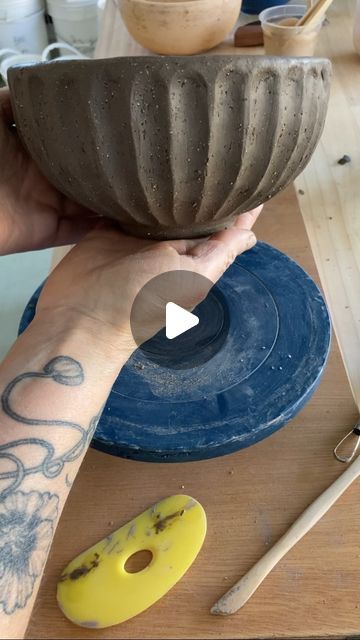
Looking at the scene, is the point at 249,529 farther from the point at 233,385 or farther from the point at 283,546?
the point at 233,385

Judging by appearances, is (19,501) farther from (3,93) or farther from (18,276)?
(18,276)

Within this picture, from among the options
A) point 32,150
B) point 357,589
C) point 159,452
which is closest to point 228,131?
point 32,150

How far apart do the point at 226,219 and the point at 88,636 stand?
45 cm

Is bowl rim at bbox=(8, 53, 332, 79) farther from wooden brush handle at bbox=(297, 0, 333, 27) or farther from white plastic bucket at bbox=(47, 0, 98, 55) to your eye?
white plastic bucket at bbox=(47, 0, 98, 55)

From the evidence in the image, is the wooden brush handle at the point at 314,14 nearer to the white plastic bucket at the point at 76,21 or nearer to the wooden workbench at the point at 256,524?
the wooden workbench at the point at 256,524

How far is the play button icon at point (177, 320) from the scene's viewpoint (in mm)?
706

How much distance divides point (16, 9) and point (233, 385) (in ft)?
6.75

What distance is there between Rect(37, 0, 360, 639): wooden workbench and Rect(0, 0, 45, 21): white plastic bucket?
6.38 ft

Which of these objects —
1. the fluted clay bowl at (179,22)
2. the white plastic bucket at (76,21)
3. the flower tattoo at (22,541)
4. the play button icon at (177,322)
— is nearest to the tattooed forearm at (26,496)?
the flower tattoo at (22,541)

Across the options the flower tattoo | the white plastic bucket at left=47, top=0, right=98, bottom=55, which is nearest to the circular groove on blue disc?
the flower tattoo

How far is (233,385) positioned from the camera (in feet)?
2.24

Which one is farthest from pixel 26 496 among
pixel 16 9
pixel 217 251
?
pixel 16 9

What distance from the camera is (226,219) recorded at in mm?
660

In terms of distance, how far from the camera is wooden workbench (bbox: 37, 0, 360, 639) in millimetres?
538
